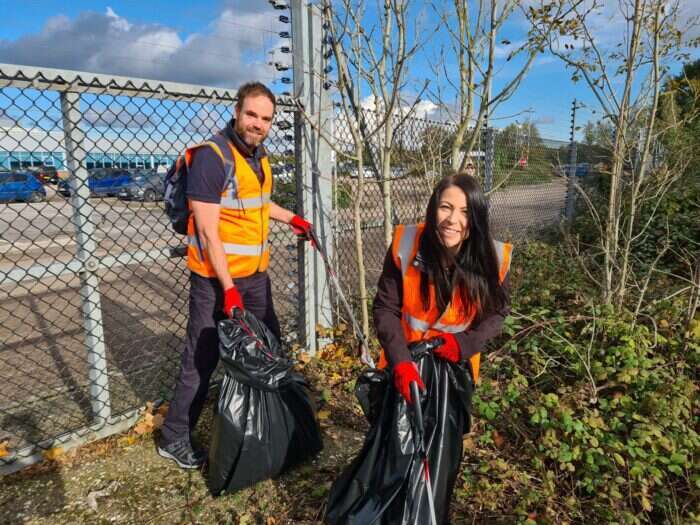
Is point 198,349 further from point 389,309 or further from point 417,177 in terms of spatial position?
point 417,177

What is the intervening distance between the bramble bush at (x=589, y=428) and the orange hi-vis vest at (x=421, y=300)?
0.82 metres

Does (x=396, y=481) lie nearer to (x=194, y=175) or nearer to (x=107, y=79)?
(x=194, y=175)

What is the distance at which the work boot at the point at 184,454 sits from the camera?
246 centimetres

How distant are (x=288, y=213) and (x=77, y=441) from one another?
5.83ft

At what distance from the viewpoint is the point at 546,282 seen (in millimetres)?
4418

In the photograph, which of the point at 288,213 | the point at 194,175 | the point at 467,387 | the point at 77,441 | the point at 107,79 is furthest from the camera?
the point at 288,213

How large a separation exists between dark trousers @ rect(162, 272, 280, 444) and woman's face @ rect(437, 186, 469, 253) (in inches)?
45.1

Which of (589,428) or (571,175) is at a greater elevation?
(571,175)

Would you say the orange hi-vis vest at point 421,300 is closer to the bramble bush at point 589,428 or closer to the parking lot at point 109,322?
the bramble bush at point 589,428

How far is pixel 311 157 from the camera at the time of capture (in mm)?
3266

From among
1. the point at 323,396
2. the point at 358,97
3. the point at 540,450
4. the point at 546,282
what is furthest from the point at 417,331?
the point at 546,282

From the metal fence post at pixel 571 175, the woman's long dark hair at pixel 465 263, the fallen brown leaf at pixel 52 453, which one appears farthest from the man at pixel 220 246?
the metal fence post at pixel 571 175

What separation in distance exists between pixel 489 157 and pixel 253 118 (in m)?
3.41

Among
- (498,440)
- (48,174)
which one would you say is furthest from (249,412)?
(48,174)
